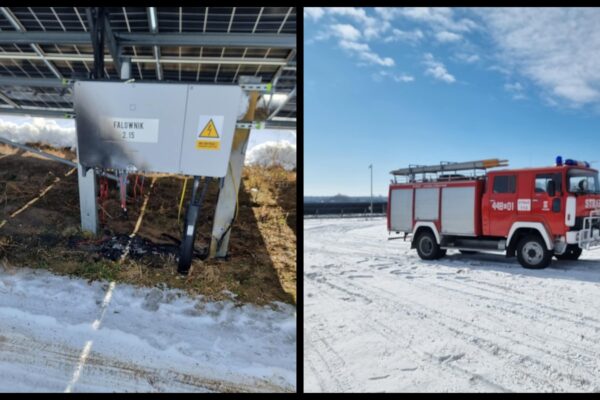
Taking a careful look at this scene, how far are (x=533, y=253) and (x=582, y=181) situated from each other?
5.86ft

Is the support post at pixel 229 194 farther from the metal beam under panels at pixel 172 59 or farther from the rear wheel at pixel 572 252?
the rear wheel at pixel 572 252

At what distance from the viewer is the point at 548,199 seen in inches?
333

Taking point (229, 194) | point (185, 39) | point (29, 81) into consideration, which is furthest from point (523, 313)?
point (29, 81)

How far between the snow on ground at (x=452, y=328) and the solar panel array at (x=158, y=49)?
416cm

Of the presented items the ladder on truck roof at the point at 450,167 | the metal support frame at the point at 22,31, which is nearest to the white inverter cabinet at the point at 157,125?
the metal support frame at the point at 22,31

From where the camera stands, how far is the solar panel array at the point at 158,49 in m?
6.30

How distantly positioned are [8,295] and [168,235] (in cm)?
257

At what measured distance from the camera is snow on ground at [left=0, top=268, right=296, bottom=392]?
3732mm

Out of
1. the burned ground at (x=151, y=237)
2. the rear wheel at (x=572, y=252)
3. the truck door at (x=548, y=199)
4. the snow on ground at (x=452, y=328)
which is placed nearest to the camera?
→ the snow on ground at (x=452, y=328)

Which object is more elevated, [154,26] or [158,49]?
[154,26]

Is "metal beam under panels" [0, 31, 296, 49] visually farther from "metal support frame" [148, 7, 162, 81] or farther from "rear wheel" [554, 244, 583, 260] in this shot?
"rear wheel" [554, 244, 583, 260]

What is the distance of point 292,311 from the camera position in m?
5.22

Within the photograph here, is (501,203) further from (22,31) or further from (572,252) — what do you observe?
(22,31)

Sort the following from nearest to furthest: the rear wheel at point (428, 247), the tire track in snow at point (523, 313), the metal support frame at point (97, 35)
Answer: the tire track in snow at point (523, 313) → the metal support frame at point (97, 35) → the rear wheel at point (428, 247)
